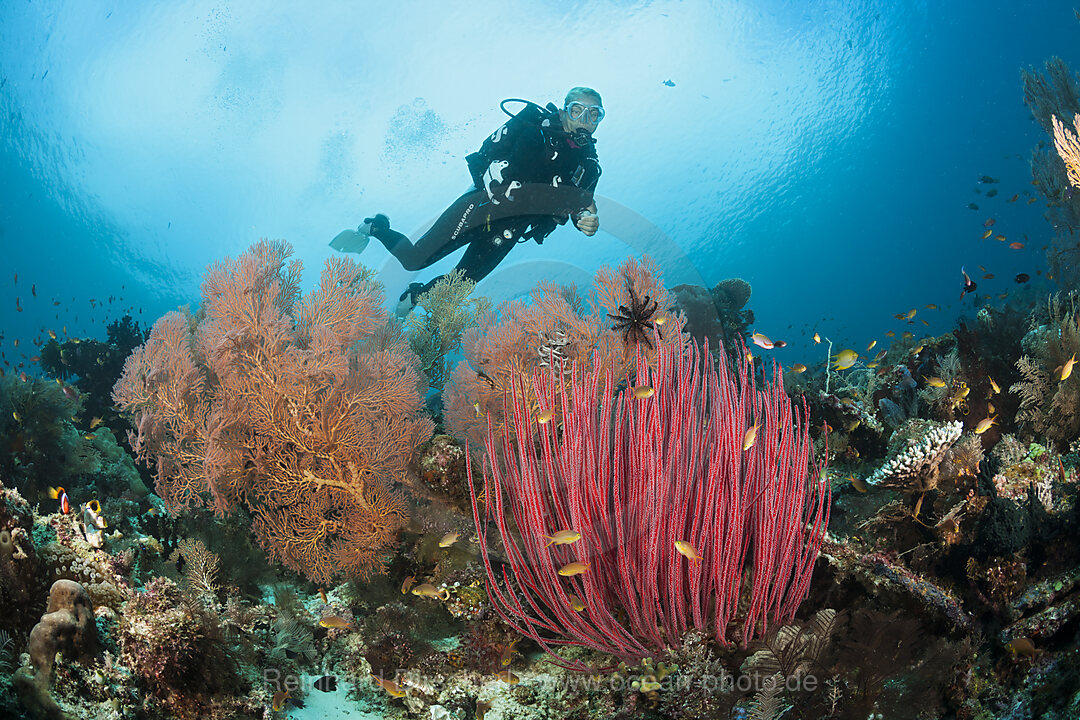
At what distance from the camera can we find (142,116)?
35344 mm

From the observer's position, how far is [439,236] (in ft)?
28.7

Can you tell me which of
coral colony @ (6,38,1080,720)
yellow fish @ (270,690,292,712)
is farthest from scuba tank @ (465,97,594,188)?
yellow fish @ (270,690,292,712)

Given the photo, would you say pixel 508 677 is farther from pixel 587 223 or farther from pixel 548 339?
pixel 587 223

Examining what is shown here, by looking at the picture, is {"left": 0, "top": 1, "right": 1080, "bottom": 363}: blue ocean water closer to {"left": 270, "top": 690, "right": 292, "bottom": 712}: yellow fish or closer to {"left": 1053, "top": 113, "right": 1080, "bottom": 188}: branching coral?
{"left": 1053, "top": 113, "right": 1080, "bottom": 188}: branching coral

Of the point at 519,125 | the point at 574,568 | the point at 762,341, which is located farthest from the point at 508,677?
the point at 519,125

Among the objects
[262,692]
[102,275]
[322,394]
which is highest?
[102,275]

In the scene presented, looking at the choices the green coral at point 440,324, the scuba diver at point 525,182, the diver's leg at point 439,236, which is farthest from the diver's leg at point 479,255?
the green coral at point 440,324

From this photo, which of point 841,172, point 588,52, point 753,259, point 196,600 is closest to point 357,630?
point 196,600

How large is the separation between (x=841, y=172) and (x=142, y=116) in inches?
2666

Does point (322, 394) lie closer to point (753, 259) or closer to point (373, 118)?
point (373, 118)

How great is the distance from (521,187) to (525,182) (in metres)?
0.12

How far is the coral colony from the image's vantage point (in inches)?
88.6

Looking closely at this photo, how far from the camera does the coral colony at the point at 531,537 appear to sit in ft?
7.38

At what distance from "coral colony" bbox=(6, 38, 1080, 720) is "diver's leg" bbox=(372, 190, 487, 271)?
136 inches
